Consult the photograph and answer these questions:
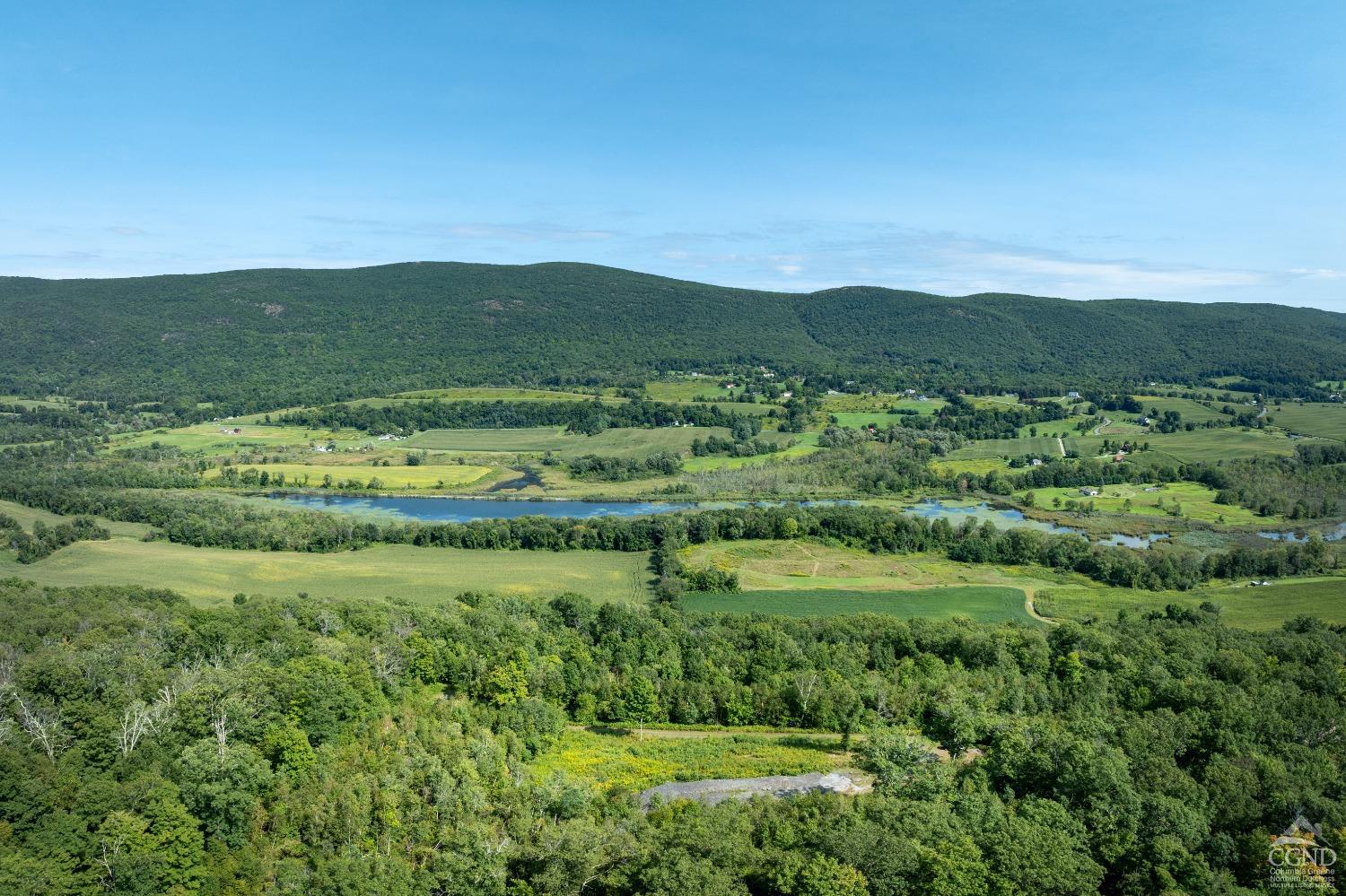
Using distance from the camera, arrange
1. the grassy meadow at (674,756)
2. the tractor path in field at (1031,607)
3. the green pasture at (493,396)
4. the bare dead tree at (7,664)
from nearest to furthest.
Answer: the bare dead tree at (7,664), the grassy meadow at (674,756), the tractor path in field at (1031,607), the green pasture at (493,396)

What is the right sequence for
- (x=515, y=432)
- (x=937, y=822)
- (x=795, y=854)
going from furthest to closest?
(x=515, y=432) → (x=937, y=822) → (x=795, y=854)

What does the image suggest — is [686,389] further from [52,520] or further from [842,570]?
[52,520]

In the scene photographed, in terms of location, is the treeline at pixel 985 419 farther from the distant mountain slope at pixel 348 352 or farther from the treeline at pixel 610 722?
the treeline at pixel 610 722

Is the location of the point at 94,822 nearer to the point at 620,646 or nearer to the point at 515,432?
the point at 620,646

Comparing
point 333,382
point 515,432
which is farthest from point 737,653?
point 333,382

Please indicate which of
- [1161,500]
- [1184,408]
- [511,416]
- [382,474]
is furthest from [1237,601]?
[511,416]

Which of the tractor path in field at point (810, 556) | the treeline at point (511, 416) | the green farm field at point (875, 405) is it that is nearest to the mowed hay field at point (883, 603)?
the tractor path in field at point (810, 556)

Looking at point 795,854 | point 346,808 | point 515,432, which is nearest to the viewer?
point 795,854
